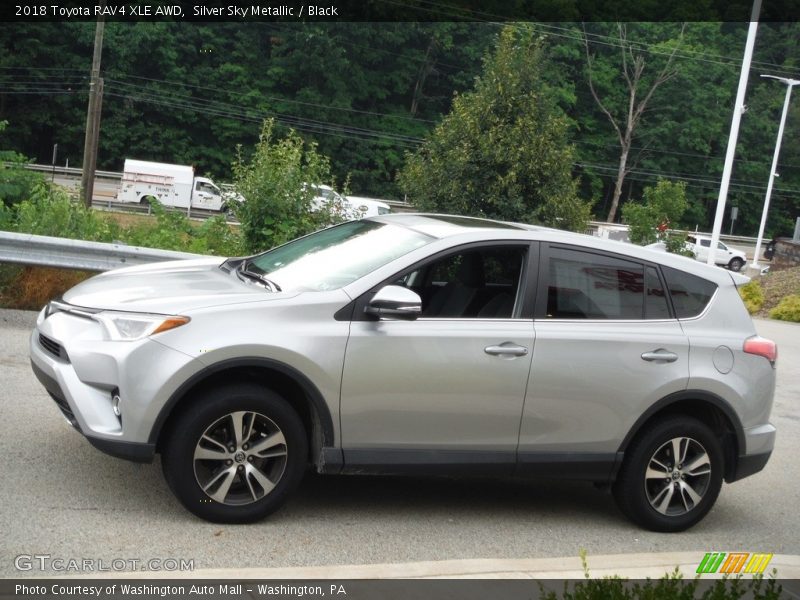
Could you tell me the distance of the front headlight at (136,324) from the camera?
5.48m

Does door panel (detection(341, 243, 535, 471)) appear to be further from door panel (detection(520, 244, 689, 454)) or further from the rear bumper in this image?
the rear bumper

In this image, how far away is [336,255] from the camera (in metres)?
6.45

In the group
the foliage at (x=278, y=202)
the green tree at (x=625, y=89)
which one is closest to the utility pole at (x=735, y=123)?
the foliage at (x=278, y=202)

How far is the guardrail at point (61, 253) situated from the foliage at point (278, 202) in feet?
10.4

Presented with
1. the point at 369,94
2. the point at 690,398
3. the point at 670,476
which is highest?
the point at 369,94

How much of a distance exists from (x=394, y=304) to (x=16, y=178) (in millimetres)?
12405

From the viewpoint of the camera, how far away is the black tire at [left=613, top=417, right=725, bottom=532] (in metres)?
6.40

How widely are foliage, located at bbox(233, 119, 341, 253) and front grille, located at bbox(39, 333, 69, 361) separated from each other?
303 inches

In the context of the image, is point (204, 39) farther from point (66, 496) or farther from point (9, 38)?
point (66, 496)

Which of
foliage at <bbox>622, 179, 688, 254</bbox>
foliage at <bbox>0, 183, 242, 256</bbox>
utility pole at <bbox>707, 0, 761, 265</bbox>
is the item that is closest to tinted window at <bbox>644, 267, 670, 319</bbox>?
foliage at <bbox>0, 183, 242, 256</bbox>

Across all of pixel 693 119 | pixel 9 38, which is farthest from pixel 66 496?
pixel 693 119

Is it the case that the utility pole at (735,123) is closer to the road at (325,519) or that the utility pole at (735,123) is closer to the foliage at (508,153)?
the foliage at (508,153)

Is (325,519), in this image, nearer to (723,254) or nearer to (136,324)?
(136,324)

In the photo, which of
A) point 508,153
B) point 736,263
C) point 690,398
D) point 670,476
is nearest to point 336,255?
point 690,398
